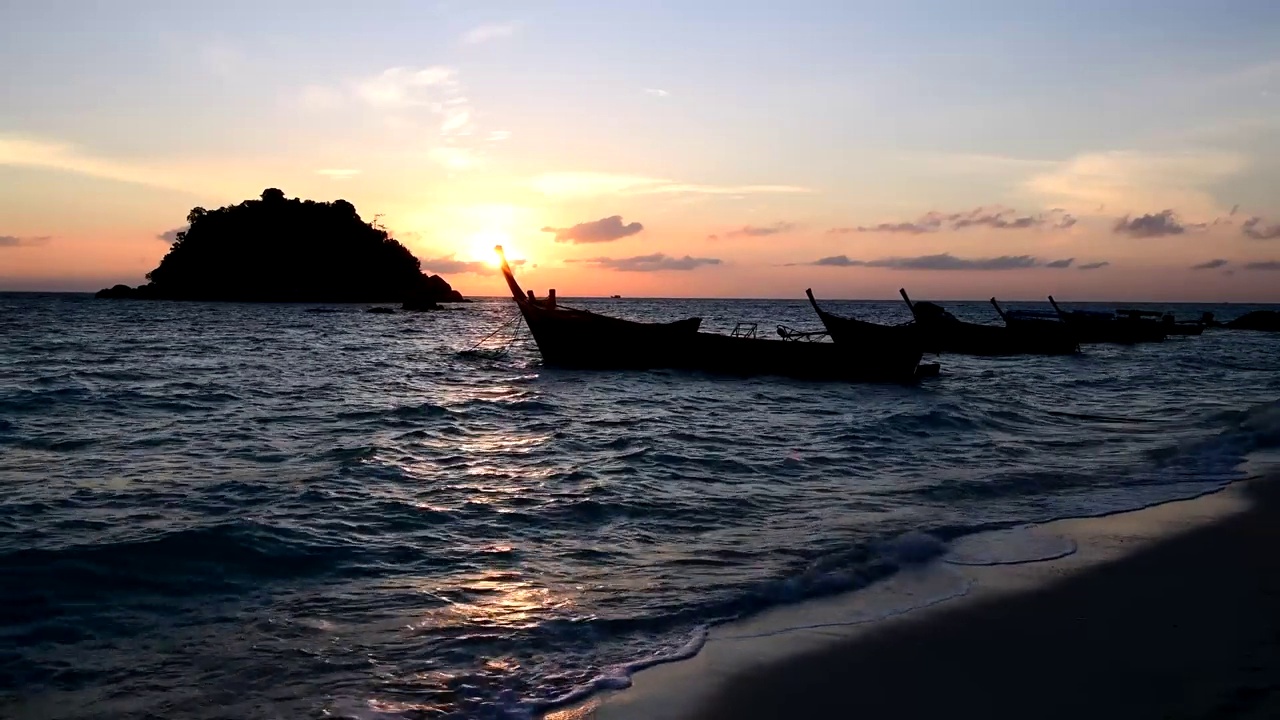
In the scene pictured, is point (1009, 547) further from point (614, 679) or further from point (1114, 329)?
point (1114, 329)

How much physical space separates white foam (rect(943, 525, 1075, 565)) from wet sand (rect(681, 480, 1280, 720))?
0.65 meters

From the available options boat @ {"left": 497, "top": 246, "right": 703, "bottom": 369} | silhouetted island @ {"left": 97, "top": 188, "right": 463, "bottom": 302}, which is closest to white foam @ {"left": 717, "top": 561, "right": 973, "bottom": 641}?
boat @ {"left": 497, "top": 246, "right": 703, "bottom": 369}

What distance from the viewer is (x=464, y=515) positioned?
9773mm

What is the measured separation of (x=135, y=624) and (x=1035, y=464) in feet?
37.8

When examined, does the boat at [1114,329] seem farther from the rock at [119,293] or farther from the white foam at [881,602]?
the rock at [119,293]

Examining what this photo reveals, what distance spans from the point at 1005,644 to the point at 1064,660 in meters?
0.38

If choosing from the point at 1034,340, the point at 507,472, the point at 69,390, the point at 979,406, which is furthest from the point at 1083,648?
the point at 1034,340

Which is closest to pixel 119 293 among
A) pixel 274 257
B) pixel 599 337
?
pixel 274 257

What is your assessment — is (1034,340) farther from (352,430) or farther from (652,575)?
(652,575)

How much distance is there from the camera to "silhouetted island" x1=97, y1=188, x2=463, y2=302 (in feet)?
376

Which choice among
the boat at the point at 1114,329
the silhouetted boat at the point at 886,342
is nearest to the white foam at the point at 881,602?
the silhouetted boat at the point at 886,342

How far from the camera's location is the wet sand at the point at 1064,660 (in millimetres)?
4984

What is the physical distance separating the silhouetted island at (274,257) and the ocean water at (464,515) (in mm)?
97813

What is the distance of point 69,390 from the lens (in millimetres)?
18969
